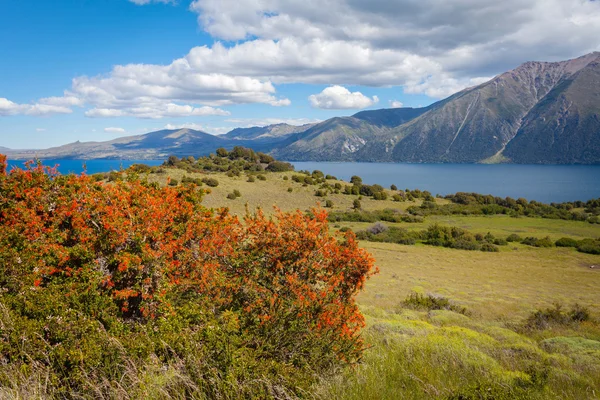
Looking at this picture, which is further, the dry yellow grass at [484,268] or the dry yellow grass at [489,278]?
the dry yellow grass at [484,268]

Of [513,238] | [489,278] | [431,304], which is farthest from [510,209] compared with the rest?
[431,304]

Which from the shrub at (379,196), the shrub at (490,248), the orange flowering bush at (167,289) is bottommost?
the shrub at (490,248)

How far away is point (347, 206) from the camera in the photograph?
6725 cm

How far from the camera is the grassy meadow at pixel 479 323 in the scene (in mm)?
5047

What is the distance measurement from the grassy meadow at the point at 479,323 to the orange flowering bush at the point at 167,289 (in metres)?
0.98

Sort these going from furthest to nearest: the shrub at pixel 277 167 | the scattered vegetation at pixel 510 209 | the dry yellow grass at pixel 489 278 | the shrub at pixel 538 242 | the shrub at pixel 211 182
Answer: the shrub at pixel 277 167 → the scattered vegetation at pixel 510 209 → the shrub at pixel 211 182 → the shrub at pixel 538 242 → the dry yellow grass at pixel 489 278

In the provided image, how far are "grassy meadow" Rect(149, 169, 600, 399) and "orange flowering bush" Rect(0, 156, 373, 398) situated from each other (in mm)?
980

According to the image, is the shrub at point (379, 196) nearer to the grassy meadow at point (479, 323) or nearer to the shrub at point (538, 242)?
the grassy meadow at point (479, 323)

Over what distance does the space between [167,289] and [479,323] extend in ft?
40.5

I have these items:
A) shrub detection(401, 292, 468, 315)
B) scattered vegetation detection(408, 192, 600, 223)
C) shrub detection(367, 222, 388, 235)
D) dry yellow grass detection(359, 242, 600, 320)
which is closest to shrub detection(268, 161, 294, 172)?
scattered vegetation detection(408, 192, 600, 223)

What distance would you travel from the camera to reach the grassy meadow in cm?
505

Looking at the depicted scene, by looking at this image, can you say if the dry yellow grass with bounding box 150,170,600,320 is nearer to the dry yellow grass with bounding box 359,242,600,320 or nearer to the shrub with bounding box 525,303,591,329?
the dry yellow grass with bounding box 359,242,600,320

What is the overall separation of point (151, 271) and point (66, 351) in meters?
2.24

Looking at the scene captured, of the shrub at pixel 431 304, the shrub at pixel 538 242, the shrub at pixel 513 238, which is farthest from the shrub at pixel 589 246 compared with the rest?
the shrub at pixel 431 304
